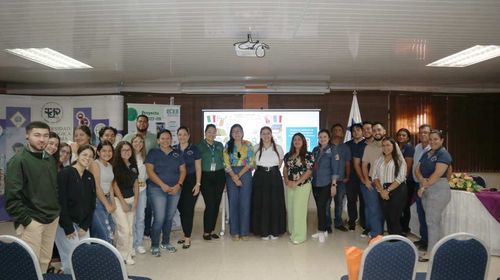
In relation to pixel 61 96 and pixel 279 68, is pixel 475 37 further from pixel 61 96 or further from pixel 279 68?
pixel 61 96

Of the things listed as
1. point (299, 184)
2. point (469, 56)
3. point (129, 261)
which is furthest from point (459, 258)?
point (469, 56)

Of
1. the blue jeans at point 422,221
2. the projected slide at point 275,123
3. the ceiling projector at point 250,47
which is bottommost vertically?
the blue jeans at point 422,221

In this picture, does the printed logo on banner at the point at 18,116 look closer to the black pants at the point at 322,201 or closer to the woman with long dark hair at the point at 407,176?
the black pants at the point at 322,201

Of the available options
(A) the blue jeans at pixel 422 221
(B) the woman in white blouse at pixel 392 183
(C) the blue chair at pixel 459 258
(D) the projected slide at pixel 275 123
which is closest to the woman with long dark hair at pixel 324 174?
(B) the woman in white blouse at pixel 392 183

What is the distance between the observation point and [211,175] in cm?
470

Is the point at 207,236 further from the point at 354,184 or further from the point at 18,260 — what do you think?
the point at 18,260

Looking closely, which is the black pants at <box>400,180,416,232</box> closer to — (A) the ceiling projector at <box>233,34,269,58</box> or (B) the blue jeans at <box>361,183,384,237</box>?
(B) the blue jeans at <box>361,183,384,237</box>

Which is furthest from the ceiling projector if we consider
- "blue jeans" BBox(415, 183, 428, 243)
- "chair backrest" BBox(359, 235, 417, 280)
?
"blue jeans" BBox(415, 183, 428, 243)

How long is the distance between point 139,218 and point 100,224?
73 cm

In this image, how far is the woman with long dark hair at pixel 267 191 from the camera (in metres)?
4.79

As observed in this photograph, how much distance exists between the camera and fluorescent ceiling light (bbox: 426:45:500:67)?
4.28 m

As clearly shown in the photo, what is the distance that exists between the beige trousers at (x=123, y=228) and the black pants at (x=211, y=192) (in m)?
1.14

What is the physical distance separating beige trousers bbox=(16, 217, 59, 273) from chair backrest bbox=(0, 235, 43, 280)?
2.47 feet

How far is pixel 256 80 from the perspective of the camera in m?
6.50
